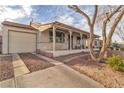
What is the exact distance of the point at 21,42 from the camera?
12398 mm

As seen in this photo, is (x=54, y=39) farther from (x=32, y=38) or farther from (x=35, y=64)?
(x=35, y=64)

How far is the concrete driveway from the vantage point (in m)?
5.29

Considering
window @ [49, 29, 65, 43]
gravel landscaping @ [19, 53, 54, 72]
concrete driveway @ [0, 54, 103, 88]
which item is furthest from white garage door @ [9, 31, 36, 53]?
concrete driveway @ [0, 54, 103, 88]

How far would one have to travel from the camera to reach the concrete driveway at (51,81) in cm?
529

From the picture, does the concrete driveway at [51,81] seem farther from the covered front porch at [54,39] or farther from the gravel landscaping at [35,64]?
the covered front porch at [54,39]

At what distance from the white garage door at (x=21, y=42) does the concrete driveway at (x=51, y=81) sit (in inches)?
233

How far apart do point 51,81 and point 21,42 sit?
749cm
